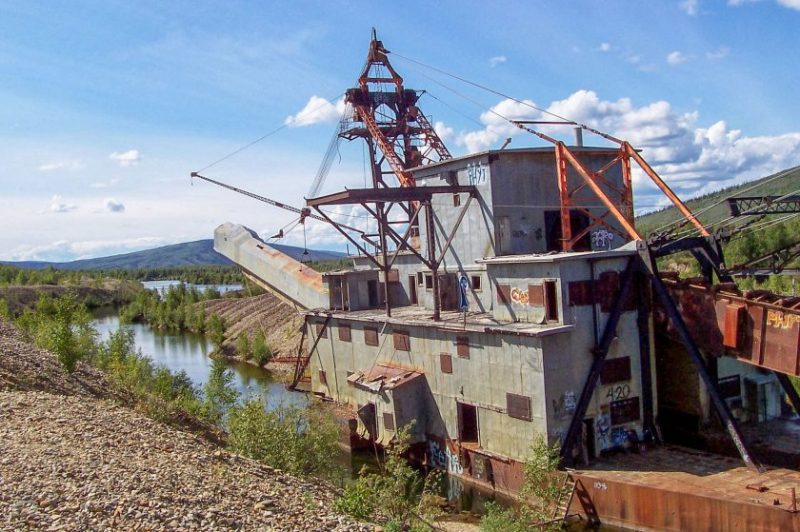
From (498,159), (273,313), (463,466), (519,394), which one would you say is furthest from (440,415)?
(273,313)

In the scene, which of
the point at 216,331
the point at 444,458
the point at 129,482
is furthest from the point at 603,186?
the point at 216,331

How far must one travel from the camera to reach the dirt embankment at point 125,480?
9234 millimetres

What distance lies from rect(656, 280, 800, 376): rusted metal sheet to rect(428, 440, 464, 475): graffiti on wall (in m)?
6.63

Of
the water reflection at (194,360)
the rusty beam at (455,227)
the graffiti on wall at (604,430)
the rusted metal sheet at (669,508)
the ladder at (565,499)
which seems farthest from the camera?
the water reflection at (194,360)

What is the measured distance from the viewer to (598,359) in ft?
53.5

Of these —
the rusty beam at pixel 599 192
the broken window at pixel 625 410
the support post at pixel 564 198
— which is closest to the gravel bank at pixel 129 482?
the broken window at pixel 625 410

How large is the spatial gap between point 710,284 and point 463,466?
7.86 m

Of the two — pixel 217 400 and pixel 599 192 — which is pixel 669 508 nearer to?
pixel 599 192

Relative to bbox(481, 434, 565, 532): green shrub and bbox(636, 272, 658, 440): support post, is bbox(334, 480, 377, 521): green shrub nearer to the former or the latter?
bbox(481, 434, 565, 532): green shrub

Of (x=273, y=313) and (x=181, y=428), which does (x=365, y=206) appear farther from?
(x=273, y=313)

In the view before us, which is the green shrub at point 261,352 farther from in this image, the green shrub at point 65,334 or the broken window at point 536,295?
the broken window at point 536,295

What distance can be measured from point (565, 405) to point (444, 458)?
4.64 metres

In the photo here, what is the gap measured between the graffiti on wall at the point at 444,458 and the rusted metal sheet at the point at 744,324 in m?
6.63

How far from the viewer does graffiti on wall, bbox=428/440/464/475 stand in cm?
1866
